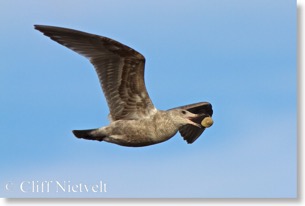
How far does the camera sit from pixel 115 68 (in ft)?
36.8

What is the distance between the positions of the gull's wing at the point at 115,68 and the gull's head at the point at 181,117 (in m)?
0.27

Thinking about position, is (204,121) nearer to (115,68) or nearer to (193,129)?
(193,129)

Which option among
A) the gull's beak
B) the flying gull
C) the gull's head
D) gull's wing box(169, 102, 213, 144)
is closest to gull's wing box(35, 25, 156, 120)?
the flying gull

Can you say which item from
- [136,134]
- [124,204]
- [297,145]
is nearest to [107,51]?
[136,134]

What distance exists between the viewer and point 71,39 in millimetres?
11070

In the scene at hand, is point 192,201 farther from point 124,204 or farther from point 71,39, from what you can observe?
point 71,39

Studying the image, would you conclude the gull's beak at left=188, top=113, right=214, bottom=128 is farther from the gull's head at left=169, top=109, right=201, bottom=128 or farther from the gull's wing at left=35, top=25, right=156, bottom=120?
the gull's wing at left=35, top=25, right=156, bottom=120

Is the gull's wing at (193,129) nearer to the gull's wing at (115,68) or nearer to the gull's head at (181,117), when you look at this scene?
the gull's head at (181,117)

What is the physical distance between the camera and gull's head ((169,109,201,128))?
37.3 ft

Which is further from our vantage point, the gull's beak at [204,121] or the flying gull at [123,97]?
the gull's beak at [204,121]

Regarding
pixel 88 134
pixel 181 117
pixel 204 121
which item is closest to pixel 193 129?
pixel 204 121

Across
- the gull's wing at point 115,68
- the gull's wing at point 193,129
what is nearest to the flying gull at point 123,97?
the gull's wing at point 115,68

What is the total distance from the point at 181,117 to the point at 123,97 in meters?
0.80

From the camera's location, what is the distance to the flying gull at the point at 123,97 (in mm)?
11055
